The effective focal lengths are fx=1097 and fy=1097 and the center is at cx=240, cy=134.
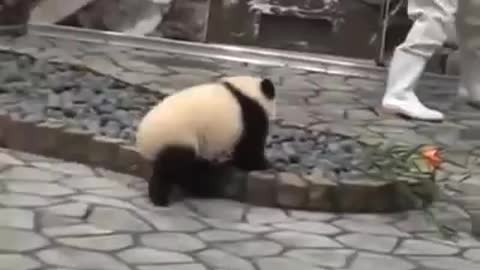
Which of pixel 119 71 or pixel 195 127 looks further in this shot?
pixel 119 71

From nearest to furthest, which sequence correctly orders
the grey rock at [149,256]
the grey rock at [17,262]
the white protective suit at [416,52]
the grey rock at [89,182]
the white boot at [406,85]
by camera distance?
the grey rock at [17,262] → the grey rock at [149,256] → the grey rock at [89,182] → the white protective suit at [416,52] → the white boot at [406,85]

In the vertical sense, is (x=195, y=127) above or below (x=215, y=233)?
above

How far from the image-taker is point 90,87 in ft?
13.9

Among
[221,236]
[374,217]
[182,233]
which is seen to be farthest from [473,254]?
[182,233]

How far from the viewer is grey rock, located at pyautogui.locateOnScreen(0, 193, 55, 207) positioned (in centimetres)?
303

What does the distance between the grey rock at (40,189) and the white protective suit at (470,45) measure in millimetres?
2059

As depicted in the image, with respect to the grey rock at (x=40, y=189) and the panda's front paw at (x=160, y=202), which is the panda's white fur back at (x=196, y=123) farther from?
the grey rock at (x=40, y=189)

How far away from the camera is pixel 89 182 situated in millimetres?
3299

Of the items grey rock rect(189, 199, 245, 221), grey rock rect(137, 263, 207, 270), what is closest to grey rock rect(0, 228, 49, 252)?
grey rock rect(137, 263, 207, 270)

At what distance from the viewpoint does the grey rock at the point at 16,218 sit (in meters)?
2.86

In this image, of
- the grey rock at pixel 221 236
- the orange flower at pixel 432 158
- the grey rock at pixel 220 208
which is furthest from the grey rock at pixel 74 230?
the orange flower at pixel 432 158

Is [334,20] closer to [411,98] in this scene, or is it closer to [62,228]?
[411,98]

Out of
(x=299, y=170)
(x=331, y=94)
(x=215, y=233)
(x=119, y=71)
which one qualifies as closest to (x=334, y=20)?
(x=331, y=94)

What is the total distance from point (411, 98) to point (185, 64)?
1145 millimetres
